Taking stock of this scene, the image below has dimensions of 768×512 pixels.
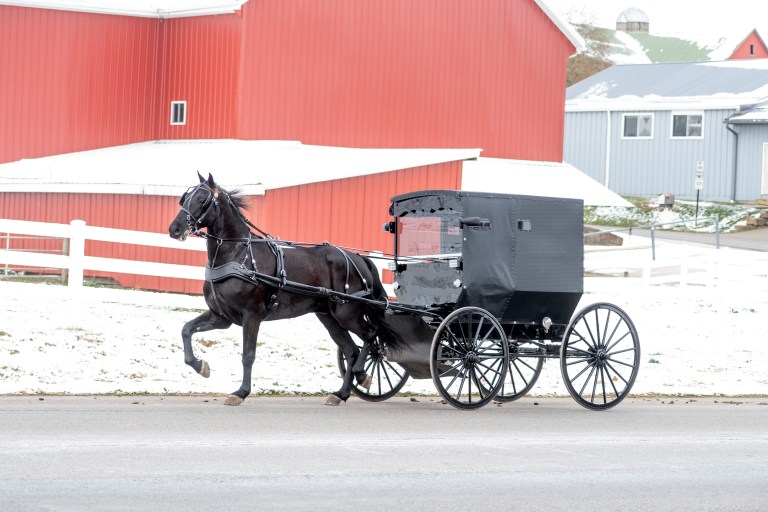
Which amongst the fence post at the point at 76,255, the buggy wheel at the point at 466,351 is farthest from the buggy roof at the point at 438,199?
the fence post at the point at 76,255

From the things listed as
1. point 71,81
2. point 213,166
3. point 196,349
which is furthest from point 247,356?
point 71,81

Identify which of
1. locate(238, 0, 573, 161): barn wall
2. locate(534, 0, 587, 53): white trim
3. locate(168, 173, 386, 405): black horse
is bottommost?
locate(168, 173, 386, 405): black horse

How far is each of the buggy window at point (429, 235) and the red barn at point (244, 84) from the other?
9659 millimetres

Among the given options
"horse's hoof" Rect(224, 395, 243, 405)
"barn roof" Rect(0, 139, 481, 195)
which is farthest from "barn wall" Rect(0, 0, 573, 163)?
"horse's hoof" Rect(224, 395, 243, 405)

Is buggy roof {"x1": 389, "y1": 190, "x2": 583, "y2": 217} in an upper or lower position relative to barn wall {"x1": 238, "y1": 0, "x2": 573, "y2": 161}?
lower

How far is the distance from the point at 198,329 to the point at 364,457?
346cm

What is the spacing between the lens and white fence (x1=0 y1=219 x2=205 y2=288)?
54.6 ft

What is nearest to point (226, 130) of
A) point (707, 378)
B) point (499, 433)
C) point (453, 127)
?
point (453, 127)

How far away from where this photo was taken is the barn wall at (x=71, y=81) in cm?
2547

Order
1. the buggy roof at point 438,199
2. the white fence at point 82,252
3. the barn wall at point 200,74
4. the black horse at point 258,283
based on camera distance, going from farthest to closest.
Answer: the barn wall at point 200,74 < the white fence at point 82,252 < the buggy roof at point 438,199 < the black horse at point 258,283

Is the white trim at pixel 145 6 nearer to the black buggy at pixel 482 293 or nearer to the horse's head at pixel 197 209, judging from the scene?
the black buggy at pixel 482 293

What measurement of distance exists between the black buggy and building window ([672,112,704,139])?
33116 mm

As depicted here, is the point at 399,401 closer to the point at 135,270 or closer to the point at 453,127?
the point at 135,270

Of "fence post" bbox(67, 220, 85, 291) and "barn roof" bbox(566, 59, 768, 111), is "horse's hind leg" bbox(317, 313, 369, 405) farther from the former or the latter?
"barn roof" bbox(566, 59, 768, 111)
